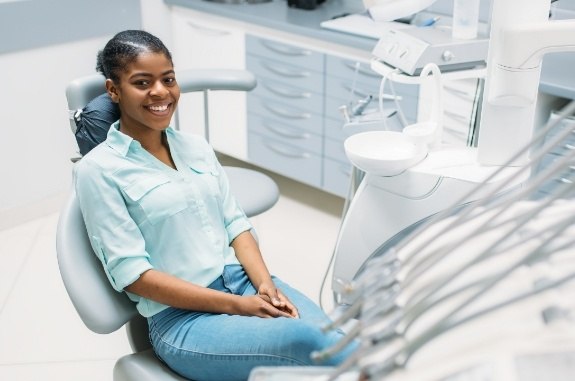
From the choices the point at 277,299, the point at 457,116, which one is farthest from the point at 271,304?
the point at 457,116

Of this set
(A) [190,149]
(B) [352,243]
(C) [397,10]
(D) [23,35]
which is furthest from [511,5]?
(D) [23,35]

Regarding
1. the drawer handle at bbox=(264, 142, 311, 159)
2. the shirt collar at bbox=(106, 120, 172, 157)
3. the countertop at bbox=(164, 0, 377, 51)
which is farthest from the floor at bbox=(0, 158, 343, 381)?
the shirt collar at bbox=(106, 120, 172, 157)

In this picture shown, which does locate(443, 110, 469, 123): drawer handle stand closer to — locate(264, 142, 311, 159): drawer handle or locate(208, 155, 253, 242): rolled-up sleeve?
locate(264, 142, 311, 159): drawer handle

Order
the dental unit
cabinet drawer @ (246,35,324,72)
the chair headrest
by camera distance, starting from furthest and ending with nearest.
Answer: cabinet drawer @ (246,35,324,72) → the chair headrest → the dental unit

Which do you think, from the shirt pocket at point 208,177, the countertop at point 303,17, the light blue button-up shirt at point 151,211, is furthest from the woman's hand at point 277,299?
the countertop at point 303,17

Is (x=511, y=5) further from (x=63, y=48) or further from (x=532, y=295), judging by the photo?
(x=63, y=48)

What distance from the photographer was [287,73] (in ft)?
9.93

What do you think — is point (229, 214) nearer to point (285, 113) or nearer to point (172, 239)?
point (172, 239)

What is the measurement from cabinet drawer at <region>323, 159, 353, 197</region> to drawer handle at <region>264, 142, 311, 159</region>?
11 cm

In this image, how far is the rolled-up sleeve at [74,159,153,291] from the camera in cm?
134

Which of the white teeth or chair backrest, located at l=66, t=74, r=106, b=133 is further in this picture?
chair backrest, located at l=66, t=74, r=106, b=133

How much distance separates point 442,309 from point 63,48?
9.51 feet

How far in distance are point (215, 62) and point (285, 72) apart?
0.44 m

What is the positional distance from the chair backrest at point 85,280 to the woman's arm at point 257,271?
274 mm
